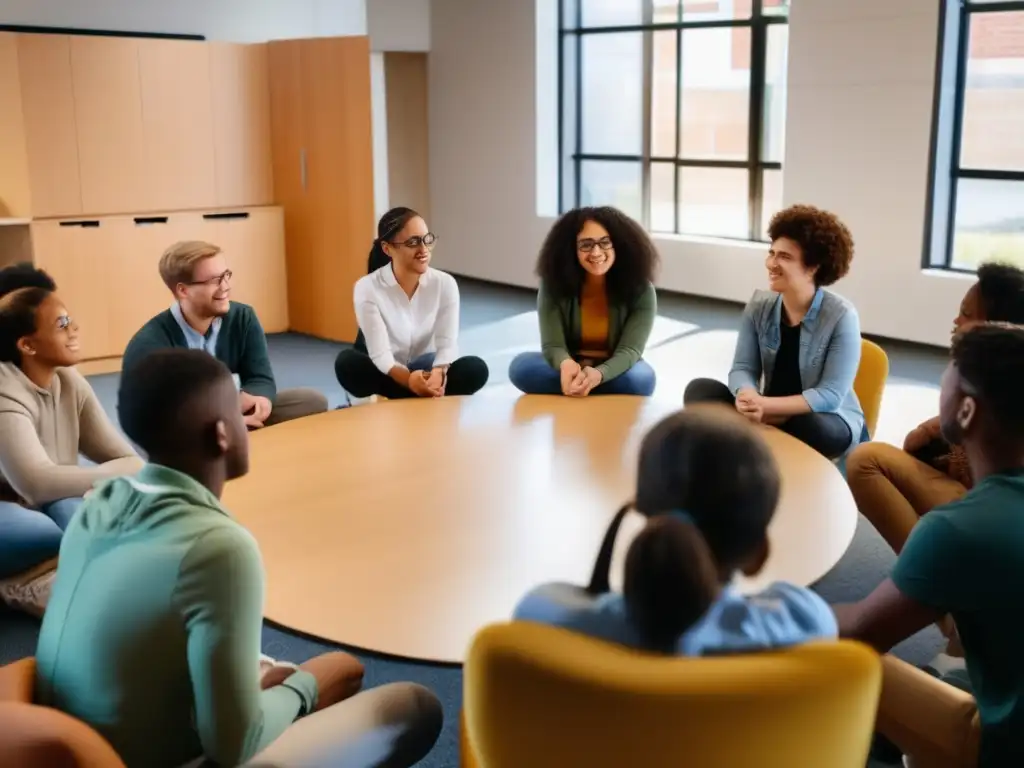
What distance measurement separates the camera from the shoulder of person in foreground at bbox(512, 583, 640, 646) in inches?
50.9

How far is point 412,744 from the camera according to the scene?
1.85 m

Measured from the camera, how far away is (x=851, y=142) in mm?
7488

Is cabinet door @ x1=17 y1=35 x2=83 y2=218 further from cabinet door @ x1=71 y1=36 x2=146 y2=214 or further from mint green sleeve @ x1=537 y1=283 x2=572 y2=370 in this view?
mint green sleeve @ x1=537 y1=283 x2=572 y2=370

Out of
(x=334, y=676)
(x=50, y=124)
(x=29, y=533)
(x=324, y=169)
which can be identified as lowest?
(x=29, y=533)

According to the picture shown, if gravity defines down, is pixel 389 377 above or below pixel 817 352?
below

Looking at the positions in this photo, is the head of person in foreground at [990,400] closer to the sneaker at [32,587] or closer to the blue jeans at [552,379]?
the blue jeans at [552,379]

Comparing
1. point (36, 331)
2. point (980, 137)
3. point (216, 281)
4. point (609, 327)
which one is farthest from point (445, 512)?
point (980, 137)

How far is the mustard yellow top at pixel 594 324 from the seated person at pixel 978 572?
2.24 metres

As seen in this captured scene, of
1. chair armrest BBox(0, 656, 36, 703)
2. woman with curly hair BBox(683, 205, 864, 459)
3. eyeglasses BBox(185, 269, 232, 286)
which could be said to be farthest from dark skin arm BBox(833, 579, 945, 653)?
eyeglasses BBox(185, 269, 232, 286)

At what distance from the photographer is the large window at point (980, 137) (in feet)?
22.5

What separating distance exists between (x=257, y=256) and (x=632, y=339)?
408cm

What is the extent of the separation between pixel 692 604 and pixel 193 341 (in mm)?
2837

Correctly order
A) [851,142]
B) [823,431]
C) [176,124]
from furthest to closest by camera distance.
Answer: [851,142] → [176,124] → [823,431]

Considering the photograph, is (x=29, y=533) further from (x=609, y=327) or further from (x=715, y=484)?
(x=715, y=484)
